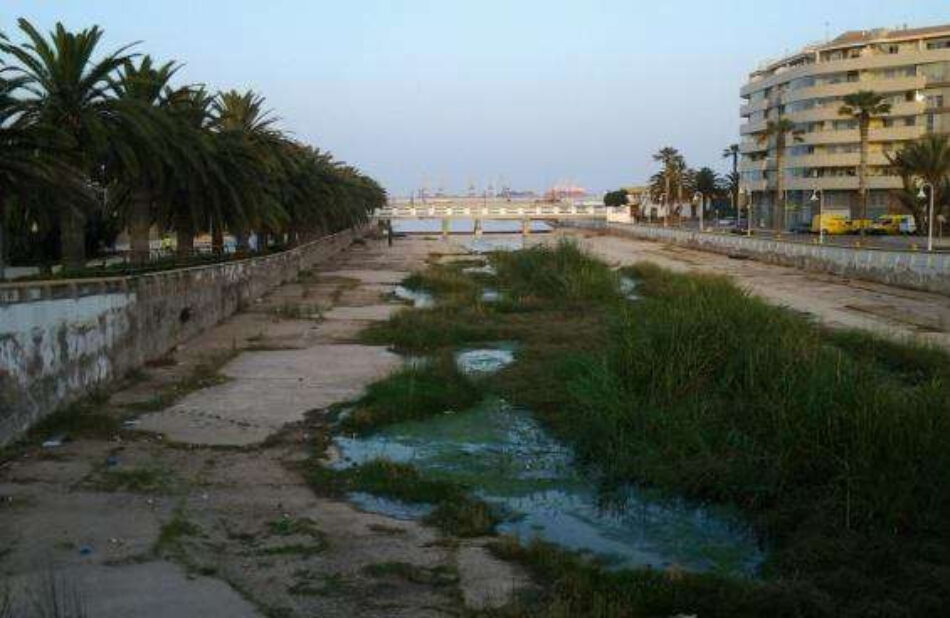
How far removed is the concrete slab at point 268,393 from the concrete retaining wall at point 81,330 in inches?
43.9

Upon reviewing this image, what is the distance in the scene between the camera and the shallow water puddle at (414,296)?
30.0 m

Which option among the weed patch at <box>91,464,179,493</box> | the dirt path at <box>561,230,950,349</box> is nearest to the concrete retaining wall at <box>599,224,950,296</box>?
the dirt path at <box>561,230,950,349</box>

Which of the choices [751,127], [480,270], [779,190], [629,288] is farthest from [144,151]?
[751,127]

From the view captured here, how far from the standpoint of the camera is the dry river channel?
6078 millimetres

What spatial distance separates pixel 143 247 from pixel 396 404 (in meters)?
17.4

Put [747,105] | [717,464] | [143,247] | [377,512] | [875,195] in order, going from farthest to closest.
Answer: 1. [747,105]
2. [875,195]
3. [143,247]
4. [717,464]
5. [377,512]

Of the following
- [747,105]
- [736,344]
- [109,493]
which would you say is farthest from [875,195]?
[109,493]

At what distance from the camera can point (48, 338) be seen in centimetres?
1101

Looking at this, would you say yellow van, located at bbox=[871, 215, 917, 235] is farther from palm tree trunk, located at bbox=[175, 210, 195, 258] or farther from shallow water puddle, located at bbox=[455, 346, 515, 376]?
shallow water puddle, located at bbox=[455, 346, 515, 376]

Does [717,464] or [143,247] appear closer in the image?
[717,464]

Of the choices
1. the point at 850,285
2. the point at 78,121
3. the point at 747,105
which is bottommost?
the point at 850,285

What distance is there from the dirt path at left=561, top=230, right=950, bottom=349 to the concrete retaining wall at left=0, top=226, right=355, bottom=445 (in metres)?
13.0

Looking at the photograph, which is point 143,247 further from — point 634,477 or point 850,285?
point 850,285

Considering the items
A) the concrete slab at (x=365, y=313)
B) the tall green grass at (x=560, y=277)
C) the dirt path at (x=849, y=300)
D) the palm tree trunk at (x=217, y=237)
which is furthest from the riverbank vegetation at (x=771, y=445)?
the palm tree trunk at (x=217, y=237)
